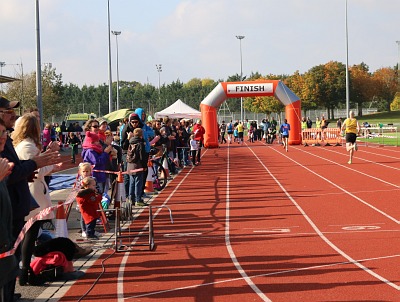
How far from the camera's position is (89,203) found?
10.4 metres

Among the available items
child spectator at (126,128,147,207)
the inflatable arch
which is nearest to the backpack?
child spectator at (126,128,147,207)

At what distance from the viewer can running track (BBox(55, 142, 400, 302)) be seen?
7.02 meters

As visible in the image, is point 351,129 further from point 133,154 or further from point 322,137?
point 322,137

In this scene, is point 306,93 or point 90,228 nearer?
point 90,228

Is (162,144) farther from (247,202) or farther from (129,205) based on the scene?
(129,205)

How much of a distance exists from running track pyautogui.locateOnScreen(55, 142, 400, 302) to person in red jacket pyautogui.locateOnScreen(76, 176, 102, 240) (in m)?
0.97

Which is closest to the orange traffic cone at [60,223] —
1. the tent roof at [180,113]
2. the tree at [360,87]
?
the tent roof at [180,113]

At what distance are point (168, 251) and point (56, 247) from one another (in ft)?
6.41

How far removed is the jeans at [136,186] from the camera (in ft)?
46.9

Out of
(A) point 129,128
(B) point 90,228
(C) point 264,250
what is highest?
(A) point 129,128

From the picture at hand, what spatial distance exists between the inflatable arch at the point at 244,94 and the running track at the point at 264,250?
24.4 metres

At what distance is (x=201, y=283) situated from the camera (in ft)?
24.4

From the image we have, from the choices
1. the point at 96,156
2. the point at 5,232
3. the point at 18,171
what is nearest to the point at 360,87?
the point at 96,156

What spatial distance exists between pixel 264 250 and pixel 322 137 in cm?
3552
